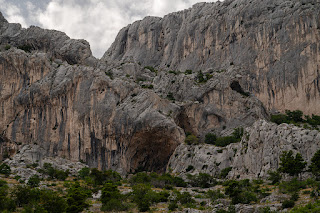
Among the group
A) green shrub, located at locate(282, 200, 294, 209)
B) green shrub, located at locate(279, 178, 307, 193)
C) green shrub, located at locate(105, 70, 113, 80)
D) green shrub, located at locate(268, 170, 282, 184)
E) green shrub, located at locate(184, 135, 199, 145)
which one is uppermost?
green shrub, located at locate(105, 70, 113, 80)

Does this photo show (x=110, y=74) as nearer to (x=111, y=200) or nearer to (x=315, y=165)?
(x=111, y=200)

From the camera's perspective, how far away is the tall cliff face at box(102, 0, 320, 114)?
91.1 m

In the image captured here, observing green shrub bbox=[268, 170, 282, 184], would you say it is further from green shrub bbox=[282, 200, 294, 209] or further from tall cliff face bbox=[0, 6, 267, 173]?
tall cliff face bbox=[0, 6, 267, 173]

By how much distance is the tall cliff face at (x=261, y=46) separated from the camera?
299ft

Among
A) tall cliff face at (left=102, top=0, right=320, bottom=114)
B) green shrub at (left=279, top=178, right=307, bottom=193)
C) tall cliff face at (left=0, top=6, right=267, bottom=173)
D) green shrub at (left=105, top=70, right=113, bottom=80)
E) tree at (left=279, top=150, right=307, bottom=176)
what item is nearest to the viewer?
green shrub at (left=279, top=178, right=307, bottom=193)

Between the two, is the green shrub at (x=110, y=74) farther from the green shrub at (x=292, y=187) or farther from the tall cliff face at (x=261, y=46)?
the green shrub at (x=292, y=187)

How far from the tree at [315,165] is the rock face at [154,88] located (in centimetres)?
1823

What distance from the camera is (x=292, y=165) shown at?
52.5 metres

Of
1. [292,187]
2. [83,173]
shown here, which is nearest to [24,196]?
[83,173]

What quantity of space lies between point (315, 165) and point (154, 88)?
50.9 m

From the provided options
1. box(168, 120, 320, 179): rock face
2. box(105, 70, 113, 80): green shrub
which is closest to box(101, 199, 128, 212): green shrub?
box(168, 120, 320, 179): rock face

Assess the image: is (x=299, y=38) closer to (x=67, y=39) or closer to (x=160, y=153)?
(x=160, y=153)

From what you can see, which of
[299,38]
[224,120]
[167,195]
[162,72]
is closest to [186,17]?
[162,72]

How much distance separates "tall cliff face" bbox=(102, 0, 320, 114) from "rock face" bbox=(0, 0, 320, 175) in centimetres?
26
